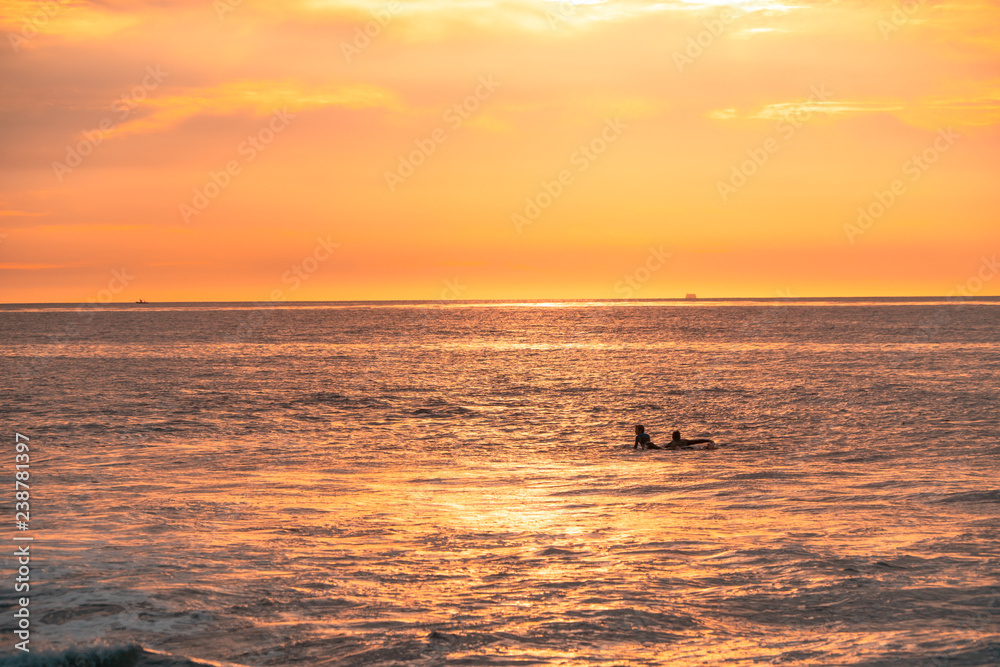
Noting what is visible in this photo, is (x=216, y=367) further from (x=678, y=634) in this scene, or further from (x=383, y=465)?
(x=678, y=634)

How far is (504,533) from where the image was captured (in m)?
17.1

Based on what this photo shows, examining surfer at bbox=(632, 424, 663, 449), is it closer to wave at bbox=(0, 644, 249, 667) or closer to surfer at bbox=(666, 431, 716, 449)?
surfer at bbox=(666, 431, 716, 449)

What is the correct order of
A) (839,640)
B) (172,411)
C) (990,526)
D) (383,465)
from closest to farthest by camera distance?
(839,640) < (990,526) < (383,465) < (172,411)

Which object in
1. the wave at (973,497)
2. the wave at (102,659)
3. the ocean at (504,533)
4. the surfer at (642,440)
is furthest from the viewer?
the surfer at (642,440)

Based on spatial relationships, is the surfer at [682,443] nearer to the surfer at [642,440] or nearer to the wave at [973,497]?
the surfer at [642,440]

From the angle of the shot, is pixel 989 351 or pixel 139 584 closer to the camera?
pixel 139 584

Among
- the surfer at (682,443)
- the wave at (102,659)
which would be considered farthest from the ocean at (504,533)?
the surfer at (682,443)

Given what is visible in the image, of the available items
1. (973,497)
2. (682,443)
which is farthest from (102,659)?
(682,443)

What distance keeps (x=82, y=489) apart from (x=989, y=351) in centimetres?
8749

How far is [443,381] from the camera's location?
6169 centimetres

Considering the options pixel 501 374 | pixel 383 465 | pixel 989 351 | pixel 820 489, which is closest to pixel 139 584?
pixel 383 465

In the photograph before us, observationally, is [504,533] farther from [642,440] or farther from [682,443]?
[682,443]

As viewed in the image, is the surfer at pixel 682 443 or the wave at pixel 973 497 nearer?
the wave at pixel 973 497

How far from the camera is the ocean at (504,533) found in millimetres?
11422
